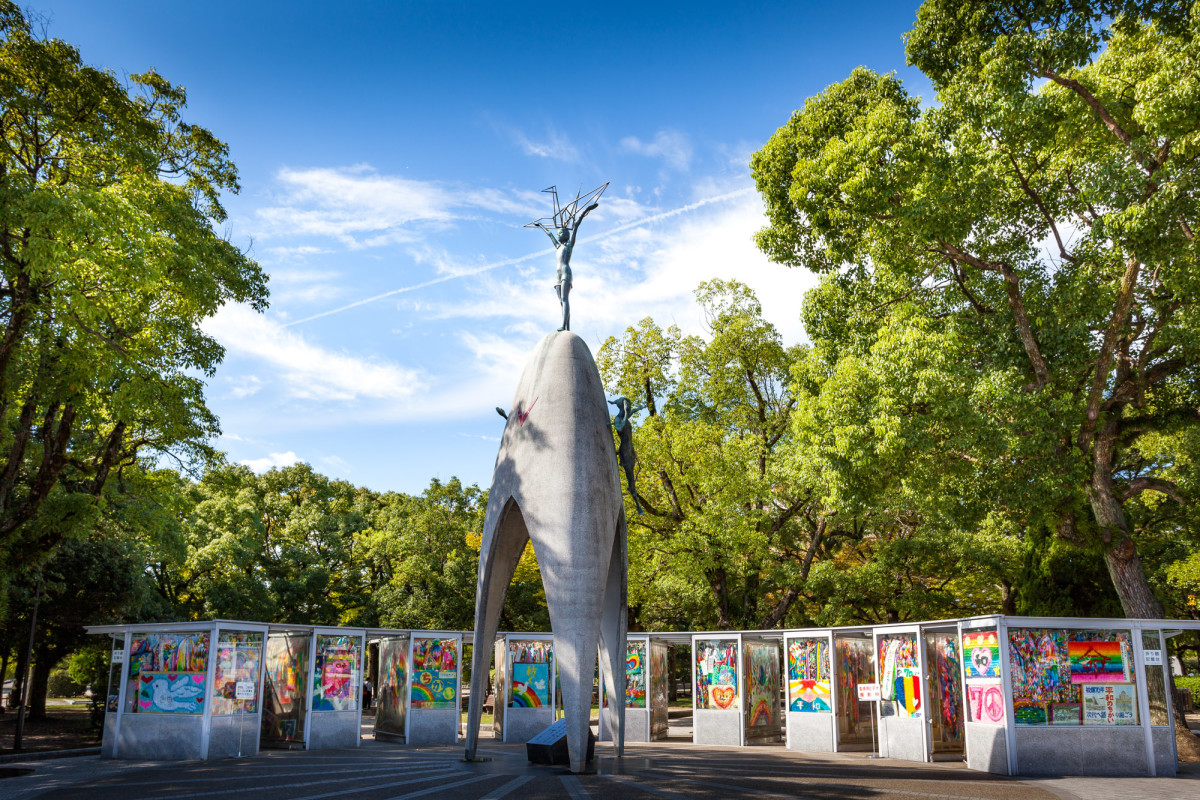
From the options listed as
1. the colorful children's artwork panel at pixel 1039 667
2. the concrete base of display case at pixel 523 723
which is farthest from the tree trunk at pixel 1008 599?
the concrete base of display case at pixel 523 723

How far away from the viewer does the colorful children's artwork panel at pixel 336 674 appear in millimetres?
17641

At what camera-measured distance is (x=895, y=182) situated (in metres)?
15.2

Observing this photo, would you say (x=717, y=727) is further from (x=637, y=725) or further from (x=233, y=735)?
(x=233, y=735)

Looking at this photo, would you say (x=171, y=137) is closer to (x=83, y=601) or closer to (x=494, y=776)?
(x=83, y=601)

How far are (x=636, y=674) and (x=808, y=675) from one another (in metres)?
4.56

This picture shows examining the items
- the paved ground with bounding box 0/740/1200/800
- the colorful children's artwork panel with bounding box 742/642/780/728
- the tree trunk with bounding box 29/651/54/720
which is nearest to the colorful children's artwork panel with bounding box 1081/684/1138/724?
the paved ground with bounding box 0/740/1200/800

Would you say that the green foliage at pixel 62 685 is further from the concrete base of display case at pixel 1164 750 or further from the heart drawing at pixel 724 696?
the concrete base of display case at pixel 1164 750

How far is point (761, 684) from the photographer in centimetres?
1931

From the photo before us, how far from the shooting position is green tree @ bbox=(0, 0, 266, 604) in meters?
12.4

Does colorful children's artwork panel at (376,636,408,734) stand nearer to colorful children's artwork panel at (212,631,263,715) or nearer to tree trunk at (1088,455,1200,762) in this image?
colorful children's artwork panel at (212,631,263,715)

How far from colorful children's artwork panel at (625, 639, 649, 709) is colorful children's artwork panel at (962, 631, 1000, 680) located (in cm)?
820

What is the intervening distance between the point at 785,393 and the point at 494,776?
19317mm

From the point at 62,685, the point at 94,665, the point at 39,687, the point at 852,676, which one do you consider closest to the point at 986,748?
the point at 852,676

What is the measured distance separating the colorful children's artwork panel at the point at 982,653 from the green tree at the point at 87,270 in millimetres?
15261
